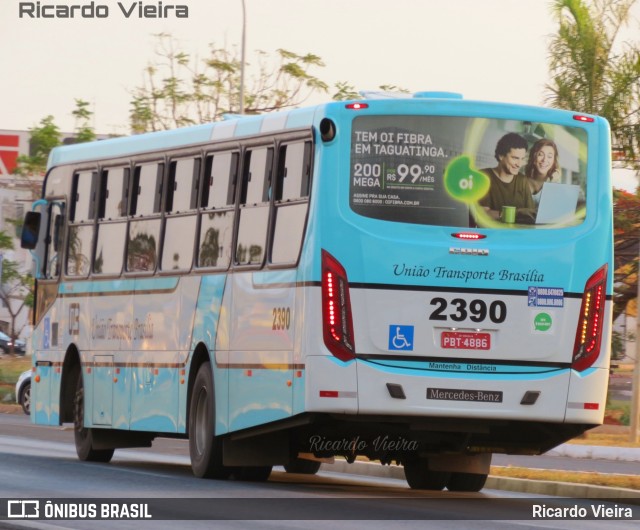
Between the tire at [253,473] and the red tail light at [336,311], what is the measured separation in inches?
119

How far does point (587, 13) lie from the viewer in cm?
3172

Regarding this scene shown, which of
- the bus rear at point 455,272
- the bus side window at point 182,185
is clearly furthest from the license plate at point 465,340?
the bus side window at point 182,185

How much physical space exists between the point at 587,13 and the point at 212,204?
15.6m

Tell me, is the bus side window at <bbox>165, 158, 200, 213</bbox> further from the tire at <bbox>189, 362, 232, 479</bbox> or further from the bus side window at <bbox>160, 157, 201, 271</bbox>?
the tire at <bbox>189, 362, 232, 479</bbox>

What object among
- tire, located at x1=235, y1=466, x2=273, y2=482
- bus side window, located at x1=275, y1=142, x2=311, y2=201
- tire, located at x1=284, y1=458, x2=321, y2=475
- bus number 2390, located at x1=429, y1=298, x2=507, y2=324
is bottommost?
tire, located at x1=284, y1=458, x2=321, y2=475

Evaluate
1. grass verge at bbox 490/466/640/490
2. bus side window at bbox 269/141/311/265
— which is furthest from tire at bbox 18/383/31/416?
bus side window at bbox 269/141/311/265

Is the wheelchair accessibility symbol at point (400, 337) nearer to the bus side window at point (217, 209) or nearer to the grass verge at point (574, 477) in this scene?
the bus side window at point (217, 209)

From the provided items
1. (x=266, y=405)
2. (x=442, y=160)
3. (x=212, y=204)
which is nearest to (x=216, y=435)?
(x=266, y=405)

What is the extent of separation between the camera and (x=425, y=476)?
18094 millimetres

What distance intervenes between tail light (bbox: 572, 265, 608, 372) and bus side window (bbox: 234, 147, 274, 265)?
9.84 feet

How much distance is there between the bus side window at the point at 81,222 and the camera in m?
20.8

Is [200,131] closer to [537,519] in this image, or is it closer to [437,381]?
[437,381]

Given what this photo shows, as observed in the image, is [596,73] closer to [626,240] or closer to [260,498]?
[626,240]

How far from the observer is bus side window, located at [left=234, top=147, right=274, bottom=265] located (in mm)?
16516
